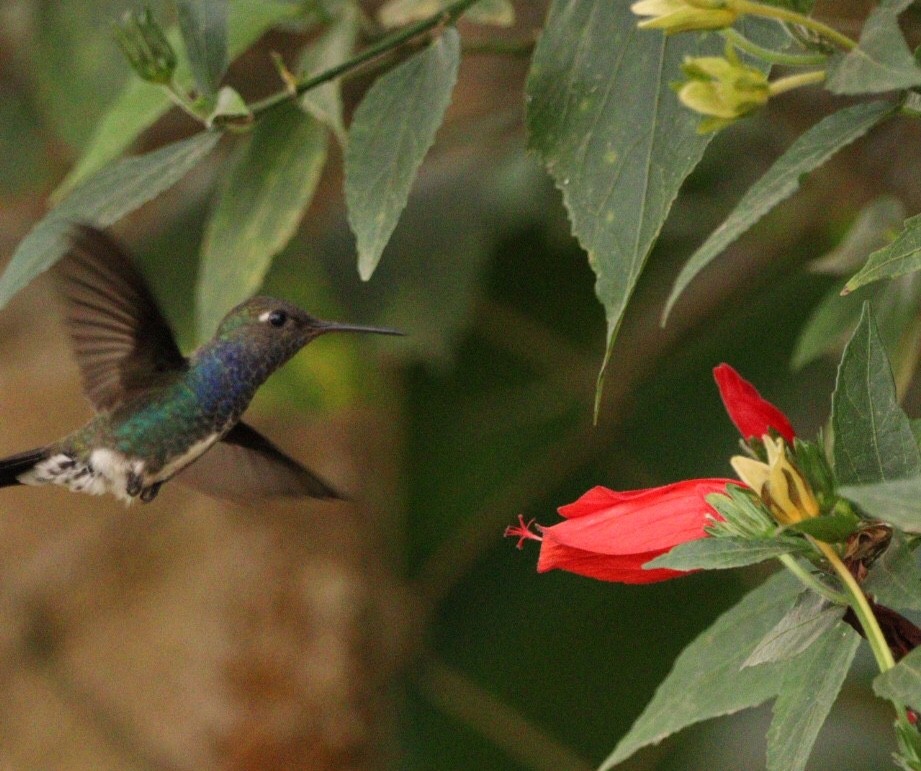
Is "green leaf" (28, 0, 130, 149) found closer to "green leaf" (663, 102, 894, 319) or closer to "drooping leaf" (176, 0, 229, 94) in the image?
"drooping leaf" (176, 0, 229, 94)

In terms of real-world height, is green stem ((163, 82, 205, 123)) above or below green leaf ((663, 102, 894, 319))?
above

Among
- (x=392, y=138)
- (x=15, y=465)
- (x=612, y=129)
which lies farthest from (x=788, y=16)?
(x=15, y=465)

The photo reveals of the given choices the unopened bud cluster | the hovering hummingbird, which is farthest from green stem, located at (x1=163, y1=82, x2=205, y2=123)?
the hovering hummingbird

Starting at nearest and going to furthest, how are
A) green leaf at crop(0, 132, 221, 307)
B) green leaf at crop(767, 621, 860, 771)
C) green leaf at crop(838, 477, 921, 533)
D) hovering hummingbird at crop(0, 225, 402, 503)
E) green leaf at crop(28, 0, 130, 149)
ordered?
green leaf at crop(838, 477, 921, 533)
green leaf at crop(767, 621, 860, 771)
green leaf at crop(0, 132, 221, 307)
hovering hummingbird at crop(0, 225, 402, 503)
green leaf at crop(28, 0, 130, 149)

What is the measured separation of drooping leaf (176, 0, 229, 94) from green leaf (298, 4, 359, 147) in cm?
8

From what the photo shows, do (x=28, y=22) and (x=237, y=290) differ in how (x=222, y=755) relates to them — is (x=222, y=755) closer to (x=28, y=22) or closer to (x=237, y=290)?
(x=28, y=22)

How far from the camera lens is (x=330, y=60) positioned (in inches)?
33.2

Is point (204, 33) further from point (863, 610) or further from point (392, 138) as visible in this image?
point (863, 610)

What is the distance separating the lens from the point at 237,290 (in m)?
0.85

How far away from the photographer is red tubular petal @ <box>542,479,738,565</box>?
498 mm

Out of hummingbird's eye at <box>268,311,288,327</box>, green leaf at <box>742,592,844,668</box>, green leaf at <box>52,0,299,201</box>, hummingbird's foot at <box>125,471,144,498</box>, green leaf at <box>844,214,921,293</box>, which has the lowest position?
hummingbird's foot at <box>125,471,144,498</box>

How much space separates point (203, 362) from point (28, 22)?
73 centimetres

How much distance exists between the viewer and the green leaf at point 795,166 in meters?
0.51

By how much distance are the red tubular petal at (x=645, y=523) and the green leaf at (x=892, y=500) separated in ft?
0.43
